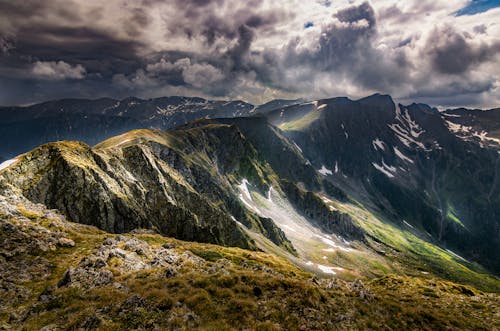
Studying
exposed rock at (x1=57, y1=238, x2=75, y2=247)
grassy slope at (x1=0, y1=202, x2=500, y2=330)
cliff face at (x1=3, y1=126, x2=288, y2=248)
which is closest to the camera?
grassy slope at (x1=0, y1=202, x2=500, y2=330)

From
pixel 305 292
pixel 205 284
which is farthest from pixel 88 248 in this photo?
pixel 305 292

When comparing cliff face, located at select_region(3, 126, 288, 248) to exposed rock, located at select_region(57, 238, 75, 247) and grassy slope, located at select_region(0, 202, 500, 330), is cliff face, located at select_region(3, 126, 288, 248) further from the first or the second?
grassy slope, located at select_region(0, 202, 500, 330)

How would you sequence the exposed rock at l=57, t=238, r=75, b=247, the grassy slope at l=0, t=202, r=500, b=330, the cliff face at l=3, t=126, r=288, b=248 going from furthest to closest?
the cliff face at l=3, t=126, r=288, b=248
the exposed rock at l=57, t=238, r=75, b=247
the grassy slope at l=0, t=202, r=500, b=330

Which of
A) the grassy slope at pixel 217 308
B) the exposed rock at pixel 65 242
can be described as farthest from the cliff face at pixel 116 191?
the grassy slope at pixel 217 308

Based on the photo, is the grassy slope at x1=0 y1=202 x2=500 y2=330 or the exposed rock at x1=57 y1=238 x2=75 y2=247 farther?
the exposed rock at x1=57 y1=238 x2=75 y2=247

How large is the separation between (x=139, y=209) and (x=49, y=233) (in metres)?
42.6

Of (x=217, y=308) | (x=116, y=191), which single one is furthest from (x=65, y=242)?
(x=116, y=191)

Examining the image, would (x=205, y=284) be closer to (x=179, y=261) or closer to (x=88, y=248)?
(x=179, y=261)

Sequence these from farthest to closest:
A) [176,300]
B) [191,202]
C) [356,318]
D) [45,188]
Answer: [191,202], [45,188], [356,318], [176,300]

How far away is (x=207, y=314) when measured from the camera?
21.6 m

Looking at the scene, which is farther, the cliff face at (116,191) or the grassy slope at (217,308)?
the cliff face at (116,191)

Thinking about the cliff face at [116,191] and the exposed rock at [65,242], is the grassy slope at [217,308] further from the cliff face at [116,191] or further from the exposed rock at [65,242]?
the cliff face at [116,191]

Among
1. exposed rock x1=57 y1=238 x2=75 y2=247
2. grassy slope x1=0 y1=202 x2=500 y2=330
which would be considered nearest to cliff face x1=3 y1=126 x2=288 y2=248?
exposed rock x1=57 y1=238 x2=75 y2=247

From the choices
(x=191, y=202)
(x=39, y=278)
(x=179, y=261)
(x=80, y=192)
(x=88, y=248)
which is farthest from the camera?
(x=191, y=202)
